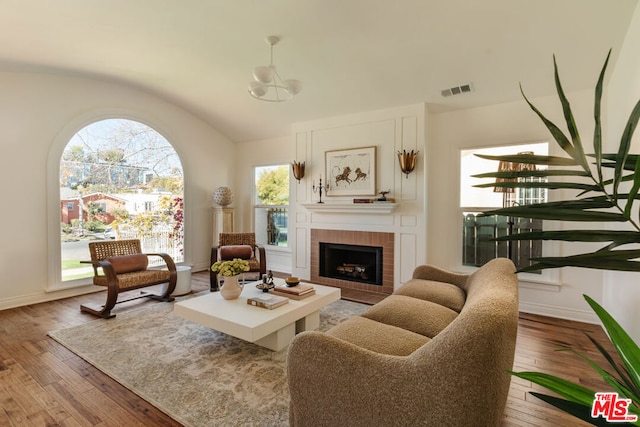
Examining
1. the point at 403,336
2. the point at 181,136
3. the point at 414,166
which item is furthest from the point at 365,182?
the point at 181,136

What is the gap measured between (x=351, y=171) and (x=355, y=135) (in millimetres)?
532

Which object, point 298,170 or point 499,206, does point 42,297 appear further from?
point 499,206

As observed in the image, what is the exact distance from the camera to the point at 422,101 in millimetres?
4020

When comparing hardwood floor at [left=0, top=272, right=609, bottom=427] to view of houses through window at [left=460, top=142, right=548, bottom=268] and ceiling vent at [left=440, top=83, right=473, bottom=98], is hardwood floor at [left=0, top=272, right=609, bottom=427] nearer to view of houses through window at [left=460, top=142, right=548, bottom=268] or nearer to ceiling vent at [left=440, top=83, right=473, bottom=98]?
view of houses through window at [left=460, top=142, right=548, bottom=268]

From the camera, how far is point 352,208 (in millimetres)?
4496

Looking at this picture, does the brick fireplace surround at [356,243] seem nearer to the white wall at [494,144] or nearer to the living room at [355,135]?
the living room at [355,135]

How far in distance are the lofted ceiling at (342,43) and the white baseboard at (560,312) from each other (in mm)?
2397

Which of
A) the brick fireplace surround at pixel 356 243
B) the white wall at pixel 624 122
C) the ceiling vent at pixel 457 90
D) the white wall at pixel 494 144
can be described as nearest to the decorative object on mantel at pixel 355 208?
the brick fireplace surround at pixel 356 243

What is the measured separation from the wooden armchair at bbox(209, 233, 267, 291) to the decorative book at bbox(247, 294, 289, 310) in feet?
5.07

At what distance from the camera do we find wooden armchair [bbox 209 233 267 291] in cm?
438

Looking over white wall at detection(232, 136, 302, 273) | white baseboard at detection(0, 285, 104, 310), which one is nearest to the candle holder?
white wall at detection(232, 136, 302, 273)

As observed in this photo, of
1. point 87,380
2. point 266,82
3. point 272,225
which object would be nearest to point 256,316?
point 87,380

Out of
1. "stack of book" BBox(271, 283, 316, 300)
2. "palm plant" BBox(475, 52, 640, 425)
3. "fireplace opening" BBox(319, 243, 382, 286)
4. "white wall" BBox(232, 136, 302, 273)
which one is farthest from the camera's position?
"white wall" BBox(232, 136, 302, 273)

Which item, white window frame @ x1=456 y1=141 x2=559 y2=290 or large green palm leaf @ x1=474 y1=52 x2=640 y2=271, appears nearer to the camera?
large green palm leaf @ x1=474 y1=52 x2=640 y2=271
